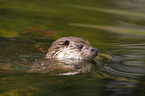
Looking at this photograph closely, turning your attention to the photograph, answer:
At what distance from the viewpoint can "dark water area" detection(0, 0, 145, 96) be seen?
3837 mm

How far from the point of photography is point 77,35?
8.13 metres

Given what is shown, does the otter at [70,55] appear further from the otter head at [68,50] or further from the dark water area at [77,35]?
the dark water area at [77,35]

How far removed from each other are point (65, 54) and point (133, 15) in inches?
204

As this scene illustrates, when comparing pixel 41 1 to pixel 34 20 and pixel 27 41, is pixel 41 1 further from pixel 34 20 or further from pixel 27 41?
pixel 27 41

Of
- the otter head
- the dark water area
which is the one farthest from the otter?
the dark water area

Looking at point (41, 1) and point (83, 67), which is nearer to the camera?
point (83, 67)

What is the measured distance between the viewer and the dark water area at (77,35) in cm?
384

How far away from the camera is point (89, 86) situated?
3.89m

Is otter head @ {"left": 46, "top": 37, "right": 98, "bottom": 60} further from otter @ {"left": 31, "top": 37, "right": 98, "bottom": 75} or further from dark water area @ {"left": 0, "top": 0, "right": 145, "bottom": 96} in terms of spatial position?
dark water area @ {"left": 0, "top": 0, "right": 145, "bottom": 96}

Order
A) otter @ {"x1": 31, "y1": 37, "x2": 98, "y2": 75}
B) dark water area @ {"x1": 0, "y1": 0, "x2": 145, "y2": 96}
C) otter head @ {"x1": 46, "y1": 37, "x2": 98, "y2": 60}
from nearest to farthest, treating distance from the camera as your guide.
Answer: dark water area @ {"x1": 0, "y1": 0, "x2": 145, "y2": 96} < otter @ {"x1": 31, "y1": 37, "x2": 98, "y2": 75} < otter head @ {"x1": 46, "y1": 37, "x2": 98, "y2": 60}

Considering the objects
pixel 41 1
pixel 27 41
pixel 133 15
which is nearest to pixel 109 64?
pixel 27 41

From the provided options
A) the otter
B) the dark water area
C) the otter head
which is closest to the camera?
the dark water area

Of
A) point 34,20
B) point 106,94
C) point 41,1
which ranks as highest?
point 41,1

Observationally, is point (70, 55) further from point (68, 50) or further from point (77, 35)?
point (77, 35)
